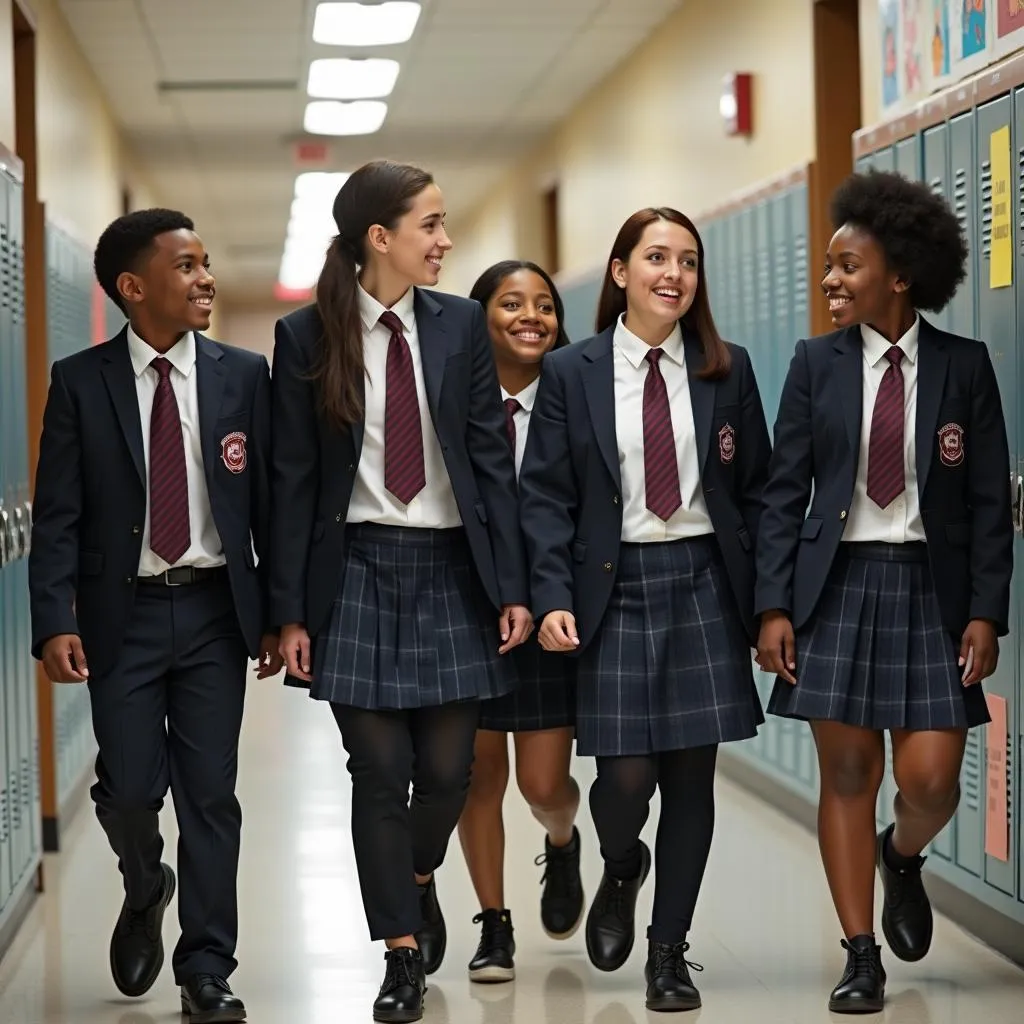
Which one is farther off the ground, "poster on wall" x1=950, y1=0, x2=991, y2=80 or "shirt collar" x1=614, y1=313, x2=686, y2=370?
"poster on wall" x1=950, y1=0, x2=991, y2=80

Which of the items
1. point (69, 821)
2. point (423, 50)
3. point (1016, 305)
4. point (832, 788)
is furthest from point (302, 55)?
point (832, 788)

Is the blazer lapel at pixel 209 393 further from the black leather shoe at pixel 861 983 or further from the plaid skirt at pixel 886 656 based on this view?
the black leather shoe at pixel 861 983

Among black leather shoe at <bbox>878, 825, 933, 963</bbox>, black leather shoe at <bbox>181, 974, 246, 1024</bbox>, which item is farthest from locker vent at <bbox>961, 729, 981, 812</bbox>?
black leather shoe at <bbox>181, 974, 246, 1024</bbox>

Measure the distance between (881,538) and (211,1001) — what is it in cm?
165

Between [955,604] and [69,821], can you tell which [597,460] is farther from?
[69,821]

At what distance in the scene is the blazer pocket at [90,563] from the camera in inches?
144

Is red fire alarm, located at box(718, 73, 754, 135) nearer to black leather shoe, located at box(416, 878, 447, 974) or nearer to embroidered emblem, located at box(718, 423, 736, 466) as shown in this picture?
embroidered emblem, located at box(718, 423, 736, 466)

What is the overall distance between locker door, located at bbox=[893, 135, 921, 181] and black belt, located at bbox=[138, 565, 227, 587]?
7.26 feet

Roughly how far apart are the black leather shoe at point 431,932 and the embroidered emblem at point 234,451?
1050 mm

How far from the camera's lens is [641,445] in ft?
12.2

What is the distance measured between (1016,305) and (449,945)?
6.74ft

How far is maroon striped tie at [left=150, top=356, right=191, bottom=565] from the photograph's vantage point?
3.65 meters

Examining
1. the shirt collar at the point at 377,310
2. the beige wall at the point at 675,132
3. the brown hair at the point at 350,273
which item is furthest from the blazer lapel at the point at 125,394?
the beige wall at the point at 675,132

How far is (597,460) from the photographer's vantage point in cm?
373
